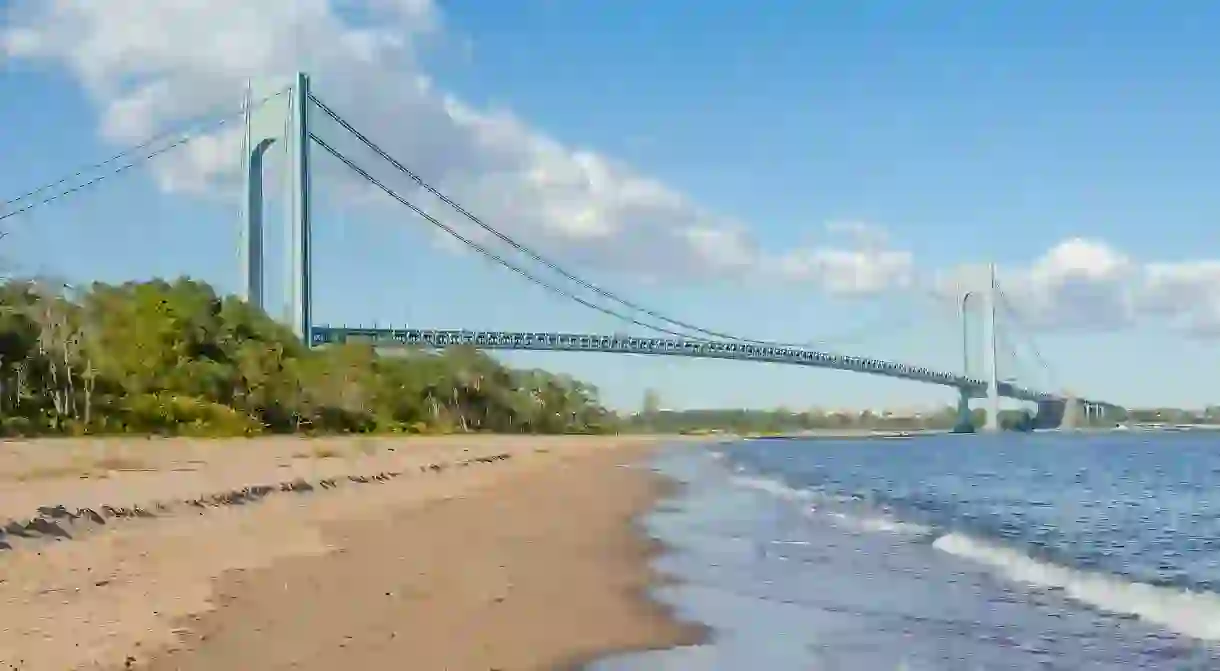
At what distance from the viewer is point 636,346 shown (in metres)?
65.6

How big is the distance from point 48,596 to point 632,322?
2602 inches

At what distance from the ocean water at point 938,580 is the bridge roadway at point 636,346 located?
33.4 metres

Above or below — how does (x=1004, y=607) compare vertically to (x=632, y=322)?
below

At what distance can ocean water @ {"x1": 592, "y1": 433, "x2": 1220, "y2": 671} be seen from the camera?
25.1 feet

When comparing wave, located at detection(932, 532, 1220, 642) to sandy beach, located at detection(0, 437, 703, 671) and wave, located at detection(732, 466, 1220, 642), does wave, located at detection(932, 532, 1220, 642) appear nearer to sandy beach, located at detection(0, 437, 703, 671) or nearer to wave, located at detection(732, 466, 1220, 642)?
wave, located at detection(732, 466, 1220, 642)

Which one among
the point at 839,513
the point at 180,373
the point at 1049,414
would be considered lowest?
the point at 839,513

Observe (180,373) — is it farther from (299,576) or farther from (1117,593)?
(1117,593)

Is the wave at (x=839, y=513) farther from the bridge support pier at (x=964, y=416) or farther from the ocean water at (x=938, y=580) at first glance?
the bridge support pier at (x=964, y=416)

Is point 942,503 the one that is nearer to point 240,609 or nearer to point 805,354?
point 240,609

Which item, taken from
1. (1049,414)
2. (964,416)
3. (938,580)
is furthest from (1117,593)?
(1049,414)

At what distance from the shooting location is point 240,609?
7391 mm

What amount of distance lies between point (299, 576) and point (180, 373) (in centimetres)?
3691

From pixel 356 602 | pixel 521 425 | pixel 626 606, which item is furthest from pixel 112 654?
pixel 521 425

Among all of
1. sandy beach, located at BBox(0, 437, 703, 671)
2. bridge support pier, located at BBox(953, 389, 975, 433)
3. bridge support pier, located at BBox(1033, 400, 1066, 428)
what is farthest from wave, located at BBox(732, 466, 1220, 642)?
bridge support pier, located at BBox(1033, 400, 1066, 428)
